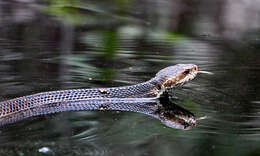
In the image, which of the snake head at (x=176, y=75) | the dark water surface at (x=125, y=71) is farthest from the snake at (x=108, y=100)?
the dark water surface at (x=125, y=71)

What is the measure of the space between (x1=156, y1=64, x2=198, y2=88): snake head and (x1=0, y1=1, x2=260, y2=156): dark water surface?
124 millimetres

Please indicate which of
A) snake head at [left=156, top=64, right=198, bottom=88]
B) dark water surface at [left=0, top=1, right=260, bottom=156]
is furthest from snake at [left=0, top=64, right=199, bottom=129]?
dark water surface at [left=0, top=1, right=260, bottom=156]

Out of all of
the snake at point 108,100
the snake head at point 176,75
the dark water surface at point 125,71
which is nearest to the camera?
the dark water surface at point 125,71

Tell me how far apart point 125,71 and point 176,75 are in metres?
0.96

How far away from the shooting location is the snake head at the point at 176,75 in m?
7.21

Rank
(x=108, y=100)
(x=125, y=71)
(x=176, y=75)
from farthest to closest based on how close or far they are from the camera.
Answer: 1. (x=125, y=71)
2. (x=176, y=75)
3. (x=108, y=100)

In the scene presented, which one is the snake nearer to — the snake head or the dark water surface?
the snake head

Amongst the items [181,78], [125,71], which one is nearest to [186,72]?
[181,78]

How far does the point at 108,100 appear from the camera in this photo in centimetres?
678

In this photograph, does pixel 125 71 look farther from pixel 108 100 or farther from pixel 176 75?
pixel 108 100

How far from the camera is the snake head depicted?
7211mm

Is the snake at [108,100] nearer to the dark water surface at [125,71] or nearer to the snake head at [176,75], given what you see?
the snake head at [176,75]

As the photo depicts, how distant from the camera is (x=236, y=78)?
7.59 meters

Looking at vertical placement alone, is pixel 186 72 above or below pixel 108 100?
above
